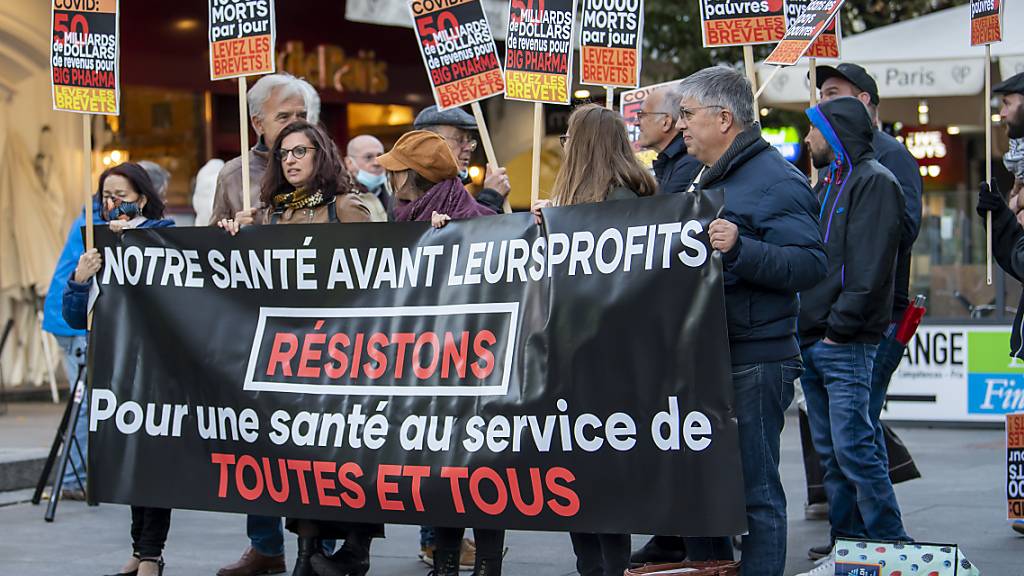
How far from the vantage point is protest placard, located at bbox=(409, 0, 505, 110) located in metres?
7.40

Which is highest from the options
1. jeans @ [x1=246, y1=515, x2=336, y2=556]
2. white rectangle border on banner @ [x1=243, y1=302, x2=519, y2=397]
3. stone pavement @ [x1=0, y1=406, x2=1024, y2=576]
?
white rectangle border on banner @ [x1=243, y1=302, x2=519, y2=397]

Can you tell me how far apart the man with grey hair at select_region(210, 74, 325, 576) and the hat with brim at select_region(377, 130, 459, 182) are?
24.3 inches

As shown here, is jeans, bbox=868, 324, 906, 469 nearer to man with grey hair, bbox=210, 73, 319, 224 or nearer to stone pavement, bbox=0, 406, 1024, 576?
stone pavement, bbox=0, 406, 1024, 576

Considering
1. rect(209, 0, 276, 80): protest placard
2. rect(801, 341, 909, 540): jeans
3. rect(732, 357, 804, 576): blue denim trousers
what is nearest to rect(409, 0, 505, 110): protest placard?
rect(209, 0, 276, 80): protest placard

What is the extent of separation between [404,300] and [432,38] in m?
1.99

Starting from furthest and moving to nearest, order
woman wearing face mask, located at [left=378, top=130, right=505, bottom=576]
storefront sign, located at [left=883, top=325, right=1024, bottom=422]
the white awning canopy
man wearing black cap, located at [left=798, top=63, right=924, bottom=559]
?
storefront sign, located at [left=883, top=325, right=1024, bottom=422], the white awning canopy, man wearing black cap, located at [left=798, top=63, right=924, bottom=559], woman wearing face mask, located at [left=378, top=130, right=505, bottom=576]

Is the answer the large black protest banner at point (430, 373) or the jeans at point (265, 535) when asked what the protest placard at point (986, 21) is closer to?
the large black protest banner at point (430, 373)

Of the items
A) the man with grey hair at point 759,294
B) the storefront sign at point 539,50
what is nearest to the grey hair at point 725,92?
the man with grey hair at point 759,294

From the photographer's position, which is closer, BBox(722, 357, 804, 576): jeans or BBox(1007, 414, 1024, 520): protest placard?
BBox(722, 357, 804, 576): jeans

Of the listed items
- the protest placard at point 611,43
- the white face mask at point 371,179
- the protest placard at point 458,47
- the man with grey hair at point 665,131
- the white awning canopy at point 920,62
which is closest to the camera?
the man with grey hair at point 665,131

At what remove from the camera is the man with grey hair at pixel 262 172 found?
272 inches

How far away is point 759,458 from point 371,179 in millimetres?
4839

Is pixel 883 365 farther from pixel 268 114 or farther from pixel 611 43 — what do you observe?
pixel 268 114

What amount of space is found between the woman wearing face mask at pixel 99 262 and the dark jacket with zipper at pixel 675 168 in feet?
7.29
